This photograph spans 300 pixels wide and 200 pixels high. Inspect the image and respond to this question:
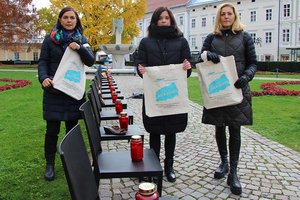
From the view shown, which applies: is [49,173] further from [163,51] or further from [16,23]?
[16,23]

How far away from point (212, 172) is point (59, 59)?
244 centimetres

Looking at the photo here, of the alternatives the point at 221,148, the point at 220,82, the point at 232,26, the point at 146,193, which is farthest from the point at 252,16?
the point at 146,193

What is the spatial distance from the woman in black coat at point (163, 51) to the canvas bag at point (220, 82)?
0.69 feet

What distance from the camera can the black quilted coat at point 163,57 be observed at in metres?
4.17

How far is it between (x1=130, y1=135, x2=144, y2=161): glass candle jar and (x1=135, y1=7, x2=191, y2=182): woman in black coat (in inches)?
28.9

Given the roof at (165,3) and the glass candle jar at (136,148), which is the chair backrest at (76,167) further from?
the roof at (165,3)

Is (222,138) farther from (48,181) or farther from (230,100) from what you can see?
(48,181)

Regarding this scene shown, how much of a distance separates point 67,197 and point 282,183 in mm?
2560

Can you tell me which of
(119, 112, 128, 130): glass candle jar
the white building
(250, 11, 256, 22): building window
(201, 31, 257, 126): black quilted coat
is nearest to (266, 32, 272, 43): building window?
the white building

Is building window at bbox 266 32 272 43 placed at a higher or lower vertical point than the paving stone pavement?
higher

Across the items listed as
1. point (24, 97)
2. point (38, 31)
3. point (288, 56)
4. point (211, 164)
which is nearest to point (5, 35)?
point (38, 31)

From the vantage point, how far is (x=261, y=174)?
4750 millimetres

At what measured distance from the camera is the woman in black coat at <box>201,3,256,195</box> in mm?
4020

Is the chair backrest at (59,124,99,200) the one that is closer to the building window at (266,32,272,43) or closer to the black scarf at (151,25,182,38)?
the black scarf at (151,25,182,38)
